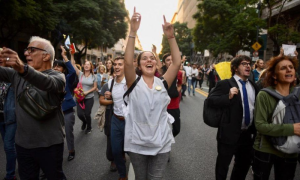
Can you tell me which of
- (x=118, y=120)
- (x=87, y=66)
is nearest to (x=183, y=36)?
(x=87, y=66)

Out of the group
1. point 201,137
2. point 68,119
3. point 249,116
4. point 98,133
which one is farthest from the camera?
point 98,133

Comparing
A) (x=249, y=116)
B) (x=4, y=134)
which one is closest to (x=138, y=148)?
(x=249, y=116)

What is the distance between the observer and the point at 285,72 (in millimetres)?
2340

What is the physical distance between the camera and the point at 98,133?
6.01 meters

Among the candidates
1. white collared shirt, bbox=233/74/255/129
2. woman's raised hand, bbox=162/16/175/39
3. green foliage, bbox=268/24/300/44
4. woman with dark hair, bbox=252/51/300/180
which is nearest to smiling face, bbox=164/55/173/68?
white collared shirt, bbox=233/74/255/129

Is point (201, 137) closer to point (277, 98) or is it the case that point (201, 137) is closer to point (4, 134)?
point (277, 98)

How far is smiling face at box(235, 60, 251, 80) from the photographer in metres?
2.82

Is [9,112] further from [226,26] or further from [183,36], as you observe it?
[183,36]

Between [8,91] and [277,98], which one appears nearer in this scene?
[277,98]

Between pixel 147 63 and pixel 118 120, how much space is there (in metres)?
1.29

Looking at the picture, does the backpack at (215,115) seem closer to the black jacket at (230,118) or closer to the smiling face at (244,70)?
the black jacket at (230,118)

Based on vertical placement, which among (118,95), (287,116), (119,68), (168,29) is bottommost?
(118,95)

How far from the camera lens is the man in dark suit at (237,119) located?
2682mm

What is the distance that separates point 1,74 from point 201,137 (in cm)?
456
